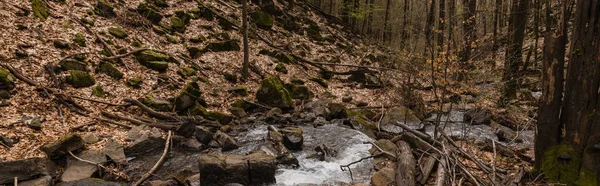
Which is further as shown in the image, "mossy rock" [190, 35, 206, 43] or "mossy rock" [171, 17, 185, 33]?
"mossy rock" [171, 17, 185, 33]

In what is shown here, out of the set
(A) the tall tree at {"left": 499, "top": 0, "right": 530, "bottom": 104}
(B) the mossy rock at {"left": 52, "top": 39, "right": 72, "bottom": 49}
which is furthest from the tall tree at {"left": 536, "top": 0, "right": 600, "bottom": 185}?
(B) the mossy rock at {"left": 52, "top": 39, "right": 72, "bottom": 49}

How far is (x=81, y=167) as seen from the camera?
7.27 meters

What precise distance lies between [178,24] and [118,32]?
148 inches

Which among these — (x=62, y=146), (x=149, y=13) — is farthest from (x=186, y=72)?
(x=62, y=146)

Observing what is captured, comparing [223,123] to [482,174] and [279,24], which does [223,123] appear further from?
[279,24]

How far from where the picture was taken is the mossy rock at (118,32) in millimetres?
13955

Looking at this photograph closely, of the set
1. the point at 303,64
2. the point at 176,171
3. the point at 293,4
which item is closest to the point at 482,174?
the point at 176,171

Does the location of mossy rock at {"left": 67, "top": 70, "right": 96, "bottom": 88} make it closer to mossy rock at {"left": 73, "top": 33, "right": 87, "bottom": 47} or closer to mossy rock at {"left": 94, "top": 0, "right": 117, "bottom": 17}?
mossy rock at {"left": 73, "top": 33, "right": 87, "bottom": 47}

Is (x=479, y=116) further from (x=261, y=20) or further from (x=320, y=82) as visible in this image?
(x=261, y=20)

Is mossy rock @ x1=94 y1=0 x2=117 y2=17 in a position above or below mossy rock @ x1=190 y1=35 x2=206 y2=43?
above

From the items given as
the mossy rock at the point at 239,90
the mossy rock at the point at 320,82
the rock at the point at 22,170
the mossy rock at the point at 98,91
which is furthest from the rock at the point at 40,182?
the mossy rock at the point at 320,82

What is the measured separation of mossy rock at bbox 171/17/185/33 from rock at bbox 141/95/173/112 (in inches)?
267

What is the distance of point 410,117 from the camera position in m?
12.1

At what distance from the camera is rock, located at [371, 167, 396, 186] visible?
22.8 feet
